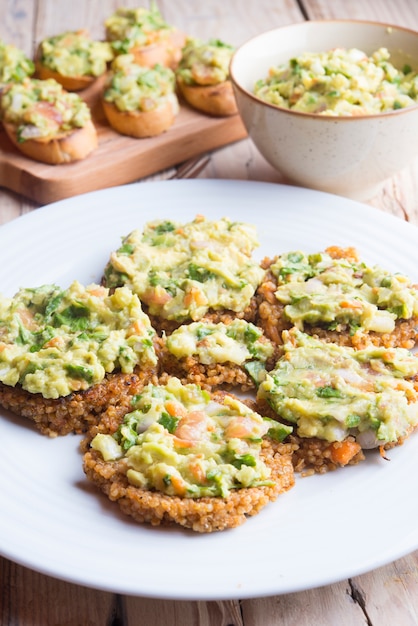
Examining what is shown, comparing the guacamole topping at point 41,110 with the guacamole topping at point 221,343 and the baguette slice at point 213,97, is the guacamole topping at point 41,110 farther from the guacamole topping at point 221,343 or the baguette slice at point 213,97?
the guacamole topping at point 221,343

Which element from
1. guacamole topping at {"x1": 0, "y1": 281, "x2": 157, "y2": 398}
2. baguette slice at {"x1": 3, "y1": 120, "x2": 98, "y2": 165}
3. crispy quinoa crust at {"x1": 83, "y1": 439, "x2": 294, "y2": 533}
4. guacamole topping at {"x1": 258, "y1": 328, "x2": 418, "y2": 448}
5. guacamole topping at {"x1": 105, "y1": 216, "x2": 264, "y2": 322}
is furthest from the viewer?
baguette slice at {"x1": 3, "y1": 120, "x2": 98, "y2": 165}

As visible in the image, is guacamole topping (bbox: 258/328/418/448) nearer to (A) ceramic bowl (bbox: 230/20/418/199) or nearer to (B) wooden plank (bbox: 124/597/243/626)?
(B) wooden plank (bbox: 124/597/243/626)

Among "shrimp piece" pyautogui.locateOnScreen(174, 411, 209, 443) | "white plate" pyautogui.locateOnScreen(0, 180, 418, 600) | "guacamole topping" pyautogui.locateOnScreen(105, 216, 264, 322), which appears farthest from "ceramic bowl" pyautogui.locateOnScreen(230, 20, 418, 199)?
"shrimp piece" pyautogui.locateOnScreen(174, 411, 209, 443)

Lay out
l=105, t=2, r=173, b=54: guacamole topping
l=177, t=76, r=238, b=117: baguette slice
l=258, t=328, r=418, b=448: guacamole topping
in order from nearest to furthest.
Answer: l=258, t=328, r=418, b=448: guacamole topping < l=177, t=76, r=238, b=117: baguette slice < l=105, t=2, r=173, b=54: guacamole topping

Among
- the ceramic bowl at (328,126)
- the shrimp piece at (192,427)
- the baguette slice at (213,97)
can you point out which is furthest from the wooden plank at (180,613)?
the baguette slice at (213,97)

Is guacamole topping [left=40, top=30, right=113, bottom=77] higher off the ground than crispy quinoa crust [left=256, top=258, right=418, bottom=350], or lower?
lower

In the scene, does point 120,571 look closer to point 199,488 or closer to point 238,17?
point 199,488

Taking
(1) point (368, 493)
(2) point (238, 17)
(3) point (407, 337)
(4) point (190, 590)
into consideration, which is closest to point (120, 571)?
(4) point (190, 590)
